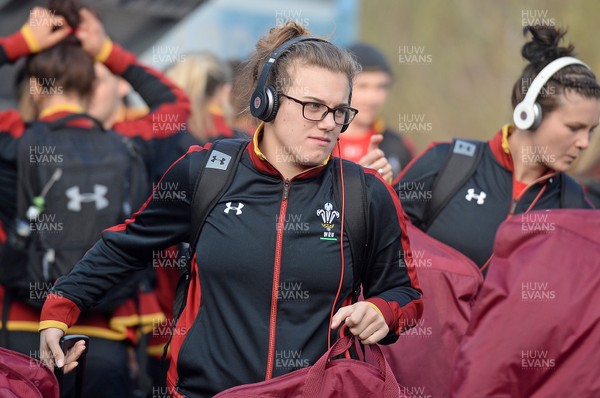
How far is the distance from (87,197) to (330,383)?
7.67 feet

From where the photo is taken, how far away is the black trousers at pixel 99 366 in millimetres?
5176

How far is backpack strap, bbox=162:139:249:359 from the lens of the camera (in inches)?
144

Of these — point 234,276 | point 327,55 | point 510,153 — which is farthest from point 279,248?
point 510,153

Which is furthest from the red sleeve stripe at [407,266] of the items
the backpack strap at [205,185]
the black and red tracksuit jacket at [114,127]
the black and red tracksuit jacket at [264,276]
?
the black and red tracksuit jacket at [114,127]

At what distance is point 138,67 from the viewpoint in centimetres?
601

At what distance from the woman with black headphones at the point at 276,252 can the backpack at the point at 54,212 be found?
57.4 inches

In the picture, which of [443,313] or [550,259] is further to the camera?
[443,313]

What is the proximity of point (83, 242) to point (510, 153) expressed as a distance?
212 cm

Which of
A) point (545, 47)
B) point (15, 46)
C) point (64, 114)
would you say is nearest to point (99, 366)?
point (64, 114)

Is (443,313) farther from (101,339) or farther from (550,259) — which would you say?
(101,339)

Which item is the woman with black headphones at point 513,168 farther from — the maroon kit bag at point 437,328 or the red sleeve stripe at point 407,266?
the red sleeve stripe at point 407,266

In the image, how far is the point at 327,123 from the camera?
3.58 metres

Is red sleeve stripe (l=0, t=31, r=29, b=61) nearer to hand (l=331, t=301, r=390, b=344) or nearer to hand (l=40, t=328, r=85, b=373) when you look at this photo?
hand (l=40, t=328, r=85, b=373)

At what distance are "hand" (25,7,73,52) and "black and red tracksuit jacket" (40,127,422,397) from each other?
79.7 inches
